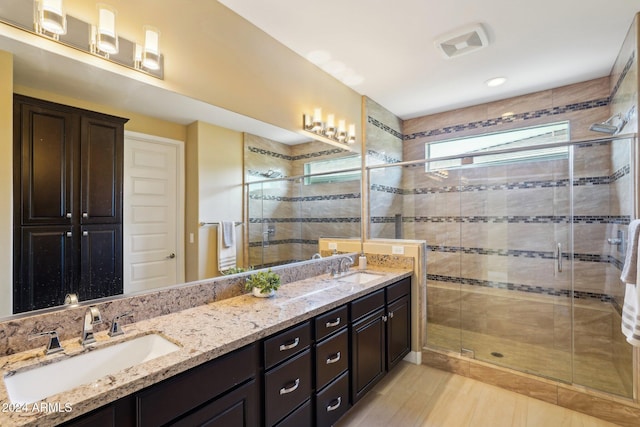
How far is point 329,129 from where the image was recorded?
2.83 metres

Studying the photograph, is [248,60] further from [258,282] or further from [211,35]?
[258,282]

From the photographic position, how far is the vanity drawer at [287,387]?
4.54ft

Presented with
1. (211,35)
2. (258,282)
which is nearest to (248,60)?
(211,35)

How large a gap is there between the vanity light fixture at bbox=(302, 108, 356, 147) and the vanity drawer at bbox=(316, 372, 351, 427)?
1909mm

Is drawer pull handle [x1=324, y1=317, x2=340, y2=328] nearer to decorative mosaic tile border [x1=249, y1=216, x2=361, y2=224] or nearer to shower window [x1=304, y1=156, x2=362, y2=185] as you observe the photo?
decorative mosaic tile border [x1=249, y1=216, x2=361, y2=224]

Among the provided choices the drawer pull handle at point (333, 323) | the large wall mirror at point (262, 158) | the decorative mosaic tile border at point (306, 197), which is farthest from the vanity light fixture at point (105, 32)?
the drawer pull handle at point (333, 323)

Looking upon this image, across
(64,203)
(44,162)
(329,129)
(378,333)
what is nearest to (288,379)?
(378,333)

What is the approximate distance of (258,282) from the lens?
1878 mm

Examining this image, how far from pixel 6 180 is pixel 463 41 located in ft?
9.09

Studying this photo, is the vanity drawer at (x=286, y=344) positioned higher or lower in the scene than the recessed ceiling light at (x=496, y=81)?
lower

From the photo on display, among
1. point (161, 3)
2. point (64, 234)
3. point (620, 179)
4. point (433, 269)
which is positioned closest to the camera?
point (64, 234)

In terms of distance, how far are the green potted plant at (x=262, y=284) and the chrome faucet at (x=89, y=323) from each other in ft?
2.68

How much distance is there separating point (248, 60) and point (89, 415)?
2082mm

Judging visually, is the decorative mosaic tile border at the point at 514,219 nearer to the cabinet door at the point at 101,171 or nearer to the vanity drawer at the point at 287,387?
the vanity drawer at the point at 287,387
